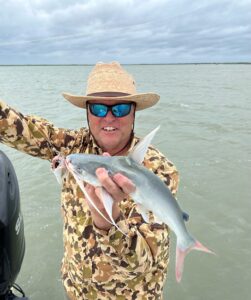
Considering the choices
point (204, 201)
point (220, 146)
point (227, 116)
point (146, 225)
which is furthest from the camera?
point (227, 116)

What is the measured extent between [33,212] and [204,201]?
338 centimetres

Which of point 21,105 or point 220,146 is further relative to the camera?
point 21,105

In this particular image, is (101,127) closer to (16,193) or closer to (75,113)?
(16,193)

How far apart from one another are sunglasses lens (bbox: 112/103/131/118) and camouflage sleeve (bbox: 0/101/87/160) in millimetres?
471

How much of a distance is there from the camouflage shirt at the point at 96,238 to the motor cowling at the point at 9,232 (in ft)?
1.24

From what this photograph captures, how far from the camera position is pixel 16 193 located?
339 centimetres

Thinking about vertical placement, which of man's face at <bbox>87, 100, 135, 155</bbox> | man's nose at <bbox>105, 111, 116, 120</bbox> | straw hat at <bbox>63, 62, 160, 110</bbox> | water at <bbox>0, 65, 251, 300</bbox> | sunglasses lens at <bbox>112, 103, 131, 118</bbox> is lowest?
water at <bbox>0, 65, 251, 300</bbox>

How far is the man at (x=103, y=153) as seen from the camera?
2596mm

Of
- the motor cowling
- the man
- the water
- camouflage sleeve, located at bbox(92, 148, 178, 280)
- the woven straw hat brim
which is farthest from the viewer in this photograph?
the water

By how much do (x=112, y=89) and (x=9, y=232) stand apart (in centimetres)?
141

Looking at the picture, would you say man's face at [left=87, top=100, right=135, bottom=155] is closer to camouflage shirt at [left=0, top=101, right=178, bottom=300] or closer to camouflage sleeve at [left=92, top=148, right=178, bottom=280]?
camouflage shirt at [left=0, top=101, right=178, bottom=300]

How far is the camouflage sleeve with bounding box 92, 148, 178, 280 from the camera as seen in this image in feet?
7.58

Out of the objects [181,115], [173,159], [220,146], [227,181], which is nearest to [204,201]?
[227,181]

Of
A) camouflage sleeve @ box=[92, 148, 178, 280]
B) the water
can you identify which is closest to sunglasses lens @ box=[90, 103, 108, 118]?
camouflage sleeve @ box=[92, 148, 178, 280]
